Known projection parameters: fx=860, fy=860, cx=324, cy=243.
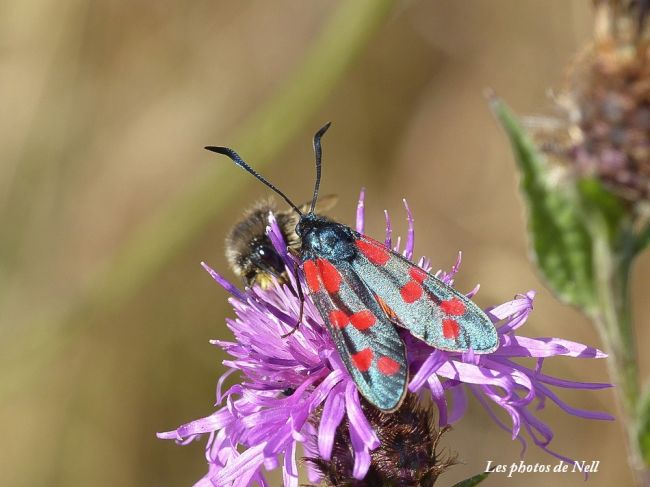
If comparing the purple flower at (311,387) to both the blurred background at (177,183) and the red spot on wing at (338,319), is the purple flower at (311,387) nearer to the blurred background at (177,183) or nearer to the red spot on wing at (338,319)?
the red spot on wing at (338,319)

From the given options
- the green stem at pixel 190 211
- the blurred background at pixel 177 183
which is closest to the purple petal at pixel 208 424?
the green stem at pixel 190 211

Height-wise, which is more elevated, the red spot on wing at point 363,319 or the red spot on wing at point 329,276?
the red spot on wing at point 329,276

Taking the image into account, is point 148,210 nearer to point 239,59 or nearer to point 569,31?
point 239,59

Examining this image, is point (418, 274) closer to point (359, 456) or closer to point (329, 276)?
point (329, 276)

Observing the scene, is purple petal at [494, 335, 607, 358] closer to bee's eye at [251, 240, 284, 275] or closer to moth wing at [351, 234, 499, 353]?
moth wing at [351, 234, 499, 353]

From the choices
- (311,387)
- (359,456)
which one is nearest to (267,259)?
(311,387)

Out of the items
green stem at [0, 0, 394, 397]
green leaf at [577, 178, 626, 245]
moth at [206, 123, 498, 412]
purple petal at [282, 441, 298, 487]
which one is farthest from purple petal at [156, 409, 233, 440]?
green stem at [0, 0, 394, 397]
